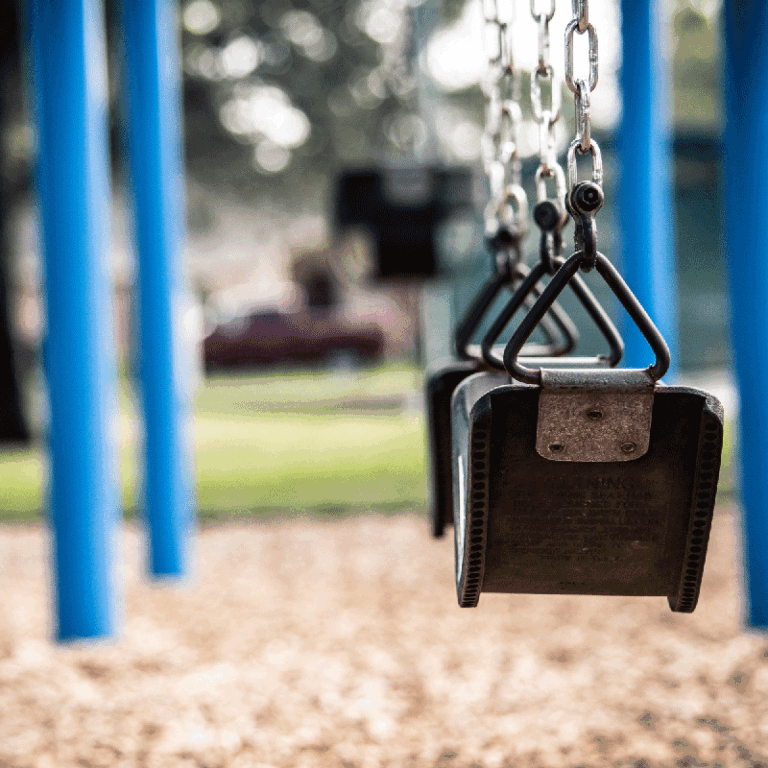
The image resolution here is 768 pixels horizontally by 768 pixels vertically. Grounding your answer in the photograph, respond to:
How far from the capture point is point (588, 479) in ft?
3.57

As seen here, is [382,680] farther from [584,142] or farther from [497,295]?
[584,142]

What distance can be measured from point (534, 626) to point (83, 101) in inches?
76.4

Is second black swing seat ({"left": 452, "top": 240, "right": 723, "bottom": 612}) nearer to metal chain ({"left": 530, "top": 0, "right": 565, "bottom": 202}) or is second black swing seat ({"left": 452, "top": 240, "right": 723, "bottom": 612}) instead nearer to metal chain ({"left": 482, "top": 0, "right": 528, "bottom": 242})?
metal chain ({"left": 530, "top": 0, "right": 565, "bottom": 202})

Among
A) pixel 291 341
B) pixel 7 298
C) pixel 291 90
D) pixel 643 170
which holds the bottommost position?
pixel 291 341

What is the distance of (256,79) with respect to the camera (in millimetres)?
13320

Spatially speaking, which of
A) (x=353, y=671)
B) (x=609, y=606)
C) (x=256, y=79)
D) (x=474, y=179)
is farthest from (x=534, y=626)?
(x=256, y=79)

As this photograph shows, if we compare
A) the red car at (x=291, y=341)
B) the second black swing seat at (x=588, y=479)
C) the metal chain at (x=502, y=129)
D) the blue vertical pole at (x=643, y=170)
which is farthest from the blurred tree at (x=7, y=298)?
the red car at (x=291, y=341)

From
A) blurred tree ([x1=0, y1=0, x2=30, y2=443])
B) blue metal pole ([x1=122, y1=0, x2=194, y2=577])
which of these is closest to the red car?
blurred tree ([x1=0, y1=0, x2=30, y2=443])

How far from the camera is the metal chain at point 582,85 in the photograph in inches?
40.6

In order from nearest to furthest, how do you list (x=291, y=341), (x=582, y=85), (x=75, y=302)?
(x=582, y=85) < (x=75, y=302) < (x=291, y=341)

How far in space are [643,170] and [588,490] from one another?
2.13m

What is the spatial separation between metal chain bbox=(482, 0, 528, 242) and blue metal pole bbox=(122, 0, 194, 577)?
206 cm

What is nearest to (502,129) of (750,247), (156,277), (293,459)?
(750,247)

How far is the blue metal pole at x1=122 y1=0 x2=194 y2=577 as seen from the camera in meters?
3.45
